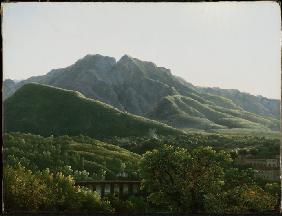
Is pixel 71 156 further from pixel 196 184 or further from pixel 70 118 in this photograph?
pixel 196 184

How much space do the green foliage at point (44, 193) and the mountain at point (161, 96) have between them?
1595 millimetres

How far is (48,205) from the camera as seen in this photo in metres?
5.93

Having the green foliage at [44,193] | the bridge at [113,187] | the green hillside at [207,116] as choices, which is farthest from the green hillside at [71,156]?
the green hillside at [207,116]

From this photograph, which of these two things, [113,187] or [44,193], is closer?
[44,193]

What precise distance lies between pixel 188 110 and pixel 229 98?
0.77m

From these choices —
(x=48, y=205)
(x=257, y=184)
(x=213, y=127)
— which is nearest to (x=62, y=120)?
(x=48, y=205)

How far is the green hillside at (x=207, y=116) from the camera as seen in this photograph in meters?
7.41

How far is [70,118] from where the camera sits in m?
7.38

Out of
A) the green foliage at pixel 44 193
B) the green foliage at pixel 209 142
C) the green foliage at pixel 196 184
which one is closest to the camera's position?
the green foliage at pixel 44 193

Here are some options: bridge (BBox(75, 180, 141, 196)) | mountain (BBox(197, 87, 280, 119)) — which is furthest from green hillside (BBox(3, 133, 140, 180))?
mountain (BBox(197, 87, 280, 119))

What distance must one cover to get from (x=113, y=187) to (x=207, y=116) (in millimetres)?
2362

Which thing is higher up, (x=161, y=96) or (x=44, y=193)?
(x=161, y=96)

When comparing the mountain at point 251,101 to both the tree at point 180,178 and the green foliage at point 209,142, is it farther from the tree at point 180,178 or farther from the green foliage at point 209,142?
the tree at point 180,178

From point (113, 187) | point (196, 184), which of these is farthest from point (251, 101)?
point (113, 187)
